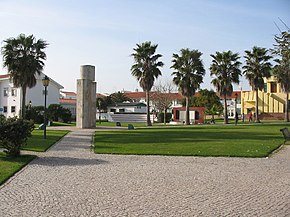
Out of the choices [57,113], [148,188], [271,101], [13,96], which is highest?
[13,96]

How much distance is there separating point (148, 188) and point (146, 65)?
36703mm

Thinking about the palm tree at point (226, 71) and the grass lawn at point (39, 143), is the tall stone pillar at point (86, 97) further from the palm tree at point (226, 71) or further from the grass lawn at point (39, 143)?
the palm tree at point (226, 71)

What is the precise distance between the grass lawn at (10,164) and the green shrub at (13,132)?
457 mm

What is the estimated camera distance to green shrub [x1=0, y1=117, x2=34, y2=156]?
12359 millimetres

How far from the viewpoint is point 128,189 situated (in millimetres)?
8031

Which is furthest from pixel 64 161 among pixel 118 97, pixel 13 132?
pixel 118 97

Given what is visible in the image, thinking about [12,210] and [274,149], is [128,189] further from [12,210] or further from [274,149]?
[274,149]

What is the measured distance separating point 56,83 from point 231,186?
59.8 m

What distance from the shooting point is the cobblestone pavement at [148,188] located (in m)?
6.37

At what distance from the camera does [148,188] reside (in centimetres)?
812

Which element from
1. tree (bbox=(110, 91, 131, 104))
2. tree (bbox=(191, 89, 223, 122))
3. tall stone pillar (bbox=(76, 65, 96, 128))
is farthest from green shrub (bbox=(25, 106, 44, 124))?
tree (bbox=(110, 91, 131, 104))

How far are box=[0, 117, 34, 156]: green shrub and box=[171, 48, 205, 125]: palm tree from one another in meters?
34.7

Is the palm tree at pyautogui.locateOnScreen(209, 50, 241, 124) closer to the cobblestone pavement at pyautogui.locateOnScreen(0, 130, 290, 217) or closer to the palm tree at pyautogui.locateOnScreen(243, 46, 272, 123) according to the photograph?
the palm tree at pyautogui.locateOnScreen(243, 46, 272, 123)

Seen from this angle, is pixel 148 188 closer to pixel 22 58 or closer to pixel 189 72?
pixel 22 58
